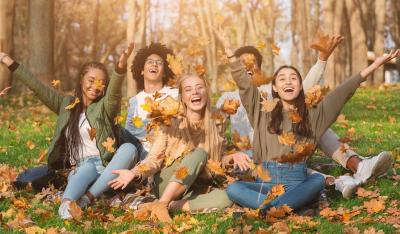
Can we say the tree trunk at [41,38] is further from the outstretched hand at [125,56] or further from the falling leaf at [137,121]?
the outstretched hand at [125,56]

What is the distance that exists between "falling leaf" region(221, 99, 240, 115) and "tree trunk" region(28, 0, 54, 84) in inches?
337

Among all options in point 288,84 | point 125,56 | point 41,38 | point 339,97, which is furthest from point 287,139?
point 41,38

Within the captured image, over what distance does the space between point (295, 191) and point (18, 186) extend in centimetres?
258

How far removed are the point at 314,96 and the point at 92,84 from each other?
6.62 feet

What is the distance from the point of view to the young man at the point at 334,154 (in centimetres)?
519

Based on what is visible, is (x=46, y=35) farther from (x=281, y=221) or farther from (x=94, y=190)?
(x=281, y=221)

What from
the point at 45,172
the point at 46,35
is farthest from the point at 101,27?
the point at 45,172

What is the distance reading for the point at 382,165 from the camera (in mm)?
5438

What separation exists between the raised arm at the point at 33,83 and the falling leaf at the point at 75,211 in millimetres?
1274

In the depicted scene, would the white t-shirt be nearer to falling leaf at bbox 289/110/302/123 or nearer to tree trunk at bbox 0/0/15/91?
falling leaf at bbox 289/110/302/123

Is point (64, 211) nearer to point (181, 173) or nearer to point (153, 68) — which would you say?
point (181, 173)

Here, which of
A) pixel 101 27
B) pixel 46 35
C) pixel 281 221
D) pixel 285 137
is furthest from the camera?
pixel 101 27

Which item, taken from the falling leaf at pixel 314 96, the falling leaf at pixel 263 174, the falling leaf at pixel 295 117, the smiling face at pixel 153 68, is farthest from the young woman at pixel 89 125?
the falling leaf at pixel 314 96

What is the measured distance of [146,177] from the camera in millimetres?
5340
